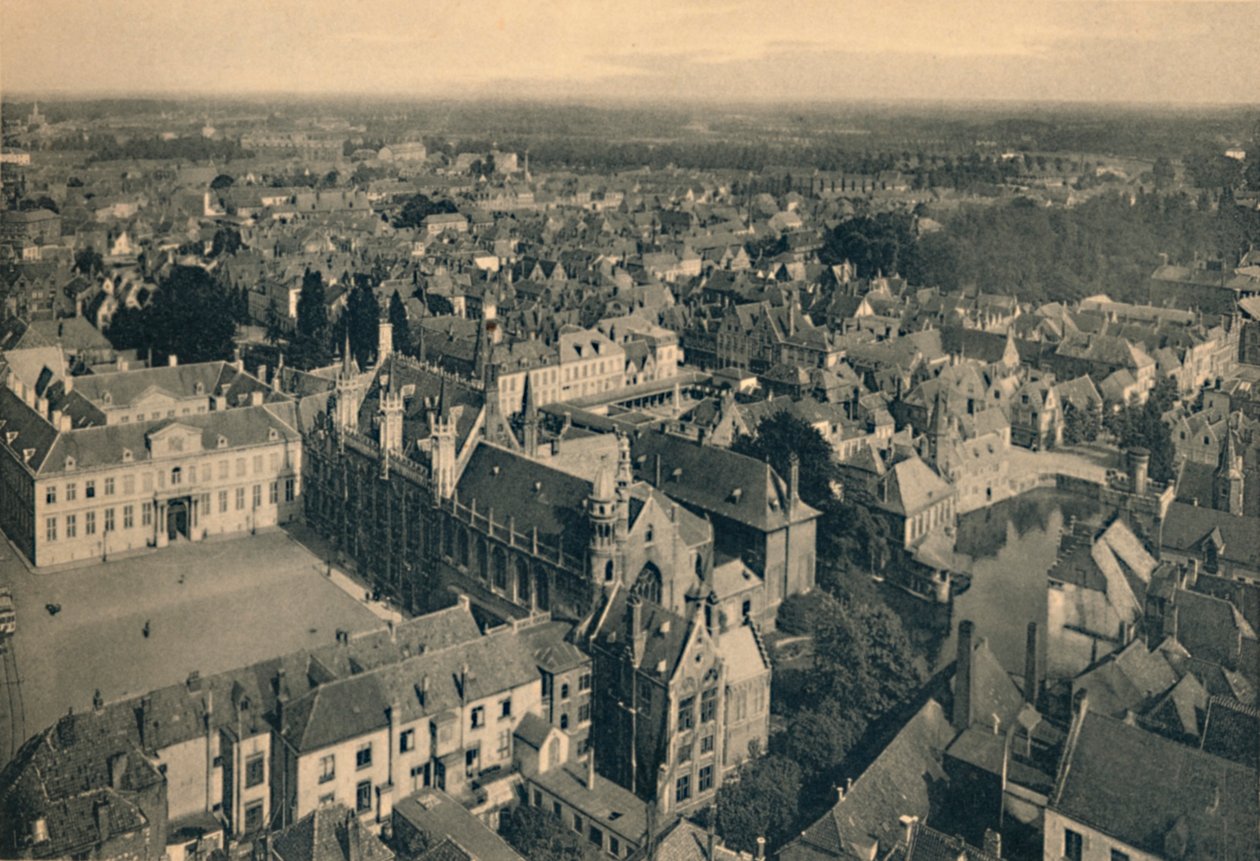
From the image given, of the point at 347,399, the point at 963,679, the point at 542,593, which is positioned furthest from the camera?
the point at 347,399

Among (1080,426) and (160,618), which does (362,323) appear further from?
(1080,426)

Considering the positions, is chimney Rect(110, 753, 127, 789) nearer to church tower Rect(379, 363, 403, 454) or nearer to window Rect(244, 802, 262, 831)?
window Rect(244, 802, 262, 831)

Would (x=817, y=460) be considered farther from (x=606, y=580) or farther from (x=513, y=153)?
(x=513, y=153)

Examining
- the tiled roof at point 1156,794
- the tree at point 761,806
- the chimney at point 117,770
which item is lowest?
the tree at point 761,806

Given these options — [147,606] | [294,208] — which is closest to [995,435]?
[147,606]

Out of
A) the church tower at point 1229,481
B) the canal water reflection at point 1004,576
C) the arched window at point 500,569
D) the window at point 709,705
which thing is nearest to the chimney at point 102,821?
the window at point 709,705

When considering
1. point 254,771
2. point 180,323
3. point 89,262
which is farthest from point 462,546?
point 180,323

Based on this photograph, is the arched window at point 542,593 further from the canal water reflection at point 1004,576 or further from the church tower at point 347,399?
the church tower at point 347,399
